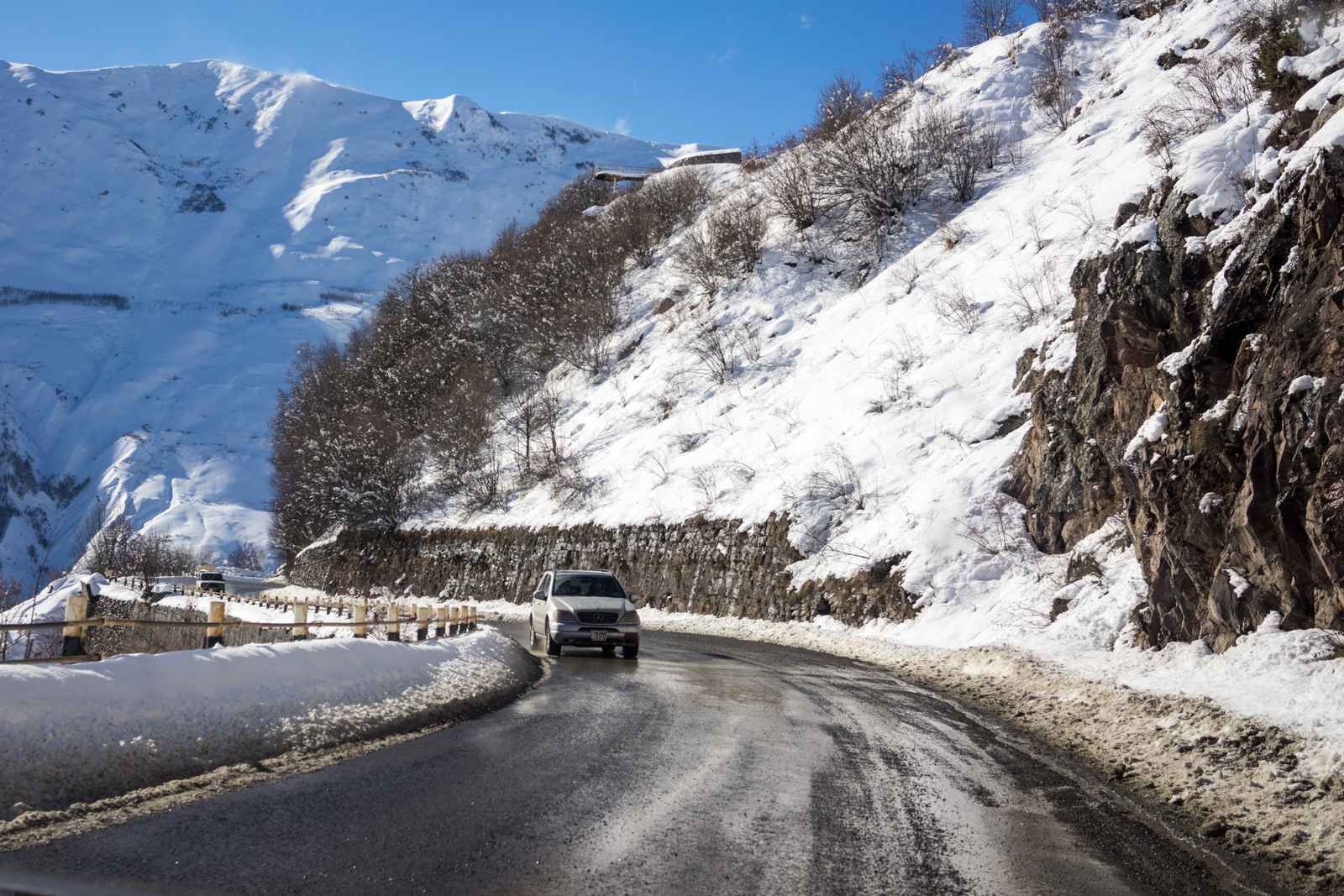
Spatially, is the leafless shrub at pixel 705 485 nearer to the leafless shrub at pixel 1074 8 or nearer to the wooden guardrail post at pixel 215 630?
the wooden guardrail post at pixel 215 630

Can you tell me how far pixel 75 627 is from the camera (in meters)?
7.85

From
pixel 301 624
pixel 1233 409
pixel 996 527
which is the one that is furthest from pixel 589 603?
pixel 1233 409

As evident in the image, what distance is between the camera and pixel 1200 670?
360 inches

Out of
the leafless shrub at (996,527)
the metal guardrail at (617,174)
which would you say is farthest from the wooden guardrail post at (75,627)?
the metal guardrail at (617,174)

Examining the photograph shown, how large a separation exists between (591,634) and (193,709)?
9.38 m

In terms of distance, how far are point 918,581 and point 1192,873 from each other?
13.6 m

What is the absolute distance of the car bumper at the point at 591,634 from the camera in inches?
623

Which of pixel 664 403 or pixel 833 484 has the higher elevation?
pixel 664 403

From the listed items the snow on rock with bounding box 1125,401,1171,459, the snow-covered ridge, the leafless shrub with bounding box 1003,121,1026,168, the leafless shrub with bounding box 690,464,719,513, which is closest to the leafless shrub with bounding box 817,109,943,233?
the snow-covered ridge

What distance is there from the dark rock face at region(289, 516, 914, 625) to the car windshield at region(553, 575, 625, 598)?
614 cm

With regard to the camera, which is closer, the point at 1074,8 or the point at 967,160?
the point at 967,160

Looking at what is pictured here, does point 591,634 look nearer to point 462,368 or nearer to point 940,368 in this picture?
point 940,368

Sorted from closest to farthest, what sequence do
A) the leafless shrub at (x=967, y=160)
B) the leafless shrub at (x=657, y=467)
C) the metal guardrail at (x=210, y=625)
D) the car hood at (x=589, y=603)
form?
the metal guardrail at (x=210, y=625)
the car hood at (x=589, y=603)
the leafless shrub at (x=657, y=467)
the leafless shrub at (x=967, y=160)

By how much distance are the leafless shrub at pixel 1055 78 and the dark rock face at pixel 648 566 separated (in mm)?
24880
